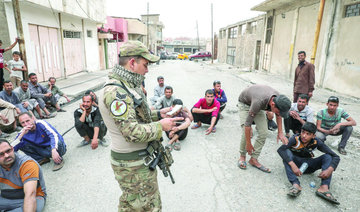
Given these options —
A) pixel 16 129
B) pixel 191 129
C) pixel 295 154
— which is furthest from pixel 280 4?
pixel 16 129

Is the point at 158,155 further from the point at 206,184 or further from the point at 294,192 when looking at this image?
the point at 294,192

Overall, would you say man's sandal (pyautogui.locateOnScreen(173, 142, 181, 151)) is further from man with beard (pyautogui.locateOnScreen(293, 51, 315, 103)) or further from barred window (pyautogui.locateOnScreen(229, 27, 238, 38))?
barred window (pyautogui.locateOnScreen(229, 27, 238, 38))

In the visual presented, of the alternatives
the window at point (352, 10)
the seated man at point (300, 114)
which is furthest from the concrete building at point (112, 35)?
the seated man at point (300, 114)

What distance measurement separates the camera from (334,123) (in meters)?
4.23

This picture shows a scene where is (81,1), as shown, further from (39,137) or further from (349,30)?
(349,30)

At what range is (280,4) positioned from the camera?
13625 mm

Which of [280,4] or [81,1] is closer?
[81,1]

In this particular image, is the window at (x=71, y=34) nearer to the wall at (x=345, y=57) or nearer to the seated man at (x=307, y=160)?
the seated man at (x=307, y=160)

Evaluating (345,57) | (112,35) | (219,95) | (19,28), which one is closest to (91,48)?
(112,35)

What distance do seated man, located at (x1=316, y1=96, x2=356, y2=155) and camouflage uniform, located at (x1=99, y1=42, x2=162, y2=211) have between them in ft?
12.0

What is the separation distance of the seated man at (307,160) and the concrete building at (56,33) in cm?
882

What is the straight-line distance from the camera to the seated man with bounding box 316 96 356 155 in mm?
4094

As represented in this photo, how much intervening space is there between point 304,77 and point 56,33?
35.7ft

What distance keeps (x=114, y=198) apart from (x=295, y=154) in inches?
103
